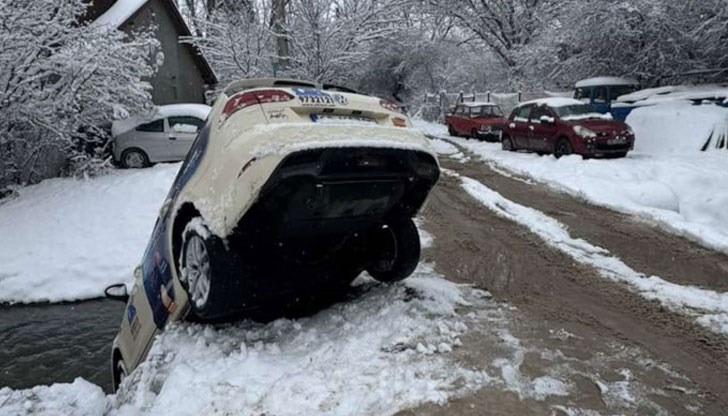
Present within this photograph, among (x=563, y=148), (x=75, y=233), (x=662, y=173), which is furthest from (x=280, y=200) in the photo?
(x=563, y=148)

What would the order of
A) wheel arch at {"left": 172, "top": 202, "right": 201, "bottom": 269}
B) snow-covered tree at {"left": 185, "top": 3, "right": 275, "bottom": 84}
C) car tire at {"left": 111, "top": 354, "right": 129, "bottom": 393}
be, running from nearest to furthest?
wheel arch at {"left": 172, "top": 202, "right": 201, "bottom": 269} → car tire at {"left": 111, "top": 354, "right": 129, "bottom": 393} → snow-covered tree at {"left": 185, "top": 3, "right": 275, "bottom": 84}

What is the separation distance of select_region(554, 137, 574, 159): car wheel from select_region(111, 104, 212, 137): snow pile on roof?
30.2ft

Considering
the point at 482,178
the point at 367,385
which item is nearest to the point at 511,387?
the point at 367,385

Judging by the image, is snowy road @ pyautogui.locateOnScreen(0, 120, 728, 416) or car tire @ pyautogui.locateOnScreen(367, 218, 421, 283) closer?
snowy road @ pyautogui.locateOnScreen(0, 120, 728, 416)

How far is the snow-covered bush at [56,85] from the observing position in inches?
410

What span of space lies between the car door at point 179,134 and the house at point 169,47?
5.86m

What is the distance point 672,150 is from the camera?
1323 cm

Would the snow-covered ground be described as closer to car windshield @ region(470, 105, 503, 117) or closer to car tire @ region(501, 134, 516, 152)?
car tire @ region(501, 134, 516, 152)

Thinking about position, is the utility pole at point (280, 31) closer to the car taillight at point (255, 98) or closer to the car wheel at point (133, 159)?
the car wheel at point (133, 159)

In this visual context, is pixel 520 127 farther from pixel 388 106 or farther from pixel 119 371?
pixel 119 371

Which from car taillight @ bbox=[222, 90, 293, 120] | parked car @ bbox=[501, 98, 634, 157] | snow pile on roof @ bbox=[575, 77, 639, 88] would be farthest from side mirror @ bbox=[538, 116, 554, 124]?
car taillight @ bbox=[222, 90, 293, 120]

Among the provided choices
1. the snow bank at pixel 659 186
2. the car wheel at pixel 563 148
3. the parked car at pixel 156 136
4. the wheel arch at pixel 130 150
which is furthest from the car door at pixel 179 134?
the car wheel at pixel 563 148

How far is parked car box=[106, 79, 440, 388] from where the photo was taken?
117 inches

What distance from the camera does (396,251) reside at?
13.6 feet
